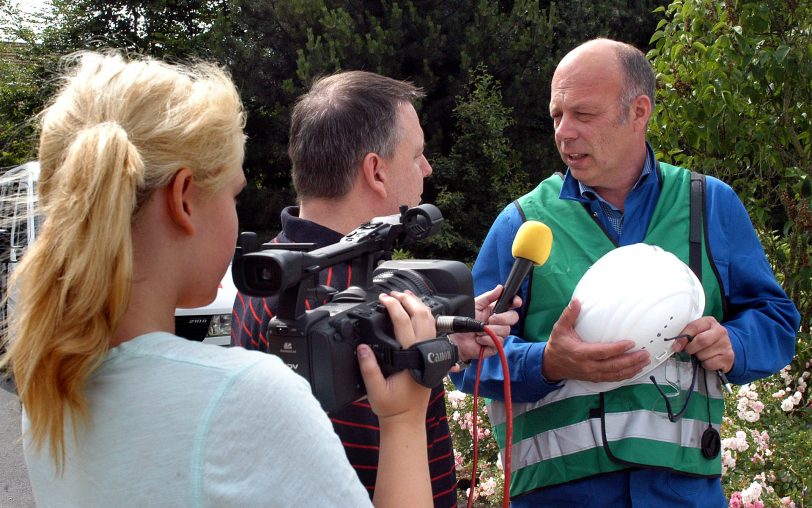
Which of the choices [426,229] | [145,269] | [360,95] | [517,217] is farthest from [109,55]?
[517,217]

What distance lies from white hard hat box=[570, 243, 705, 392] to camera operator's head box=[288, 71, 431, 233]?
0.54 m

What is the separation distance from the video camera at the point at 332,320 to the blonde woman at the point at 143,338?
90mm

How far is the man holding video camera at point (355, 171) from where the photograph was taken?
189 cm

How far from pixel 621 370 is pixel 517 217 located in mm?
613

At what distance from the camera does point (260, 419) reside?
1.07m

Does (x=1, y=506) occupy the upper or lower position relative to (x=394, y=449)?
lower

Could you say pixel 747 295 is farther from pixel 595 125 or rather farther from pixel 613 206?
pixel 595 125

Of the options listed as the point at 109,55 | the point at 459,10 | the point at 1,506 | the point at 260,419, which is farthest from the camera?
the point at 459,10

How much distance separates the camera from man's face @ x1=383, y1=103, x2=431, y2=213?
2020mm

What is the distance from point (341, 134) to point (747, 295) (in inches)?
51.2

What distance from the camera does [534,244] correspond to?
2045 mm

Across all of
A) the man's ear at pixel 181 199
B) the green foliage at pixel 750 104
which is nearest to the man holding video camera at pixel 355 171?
the man's ear at pixel 181 199

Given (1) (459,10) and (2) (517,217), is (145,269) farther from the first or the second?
(1) (459,10)

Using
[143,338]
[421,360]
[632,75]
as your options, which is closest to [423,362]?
[421,360]
